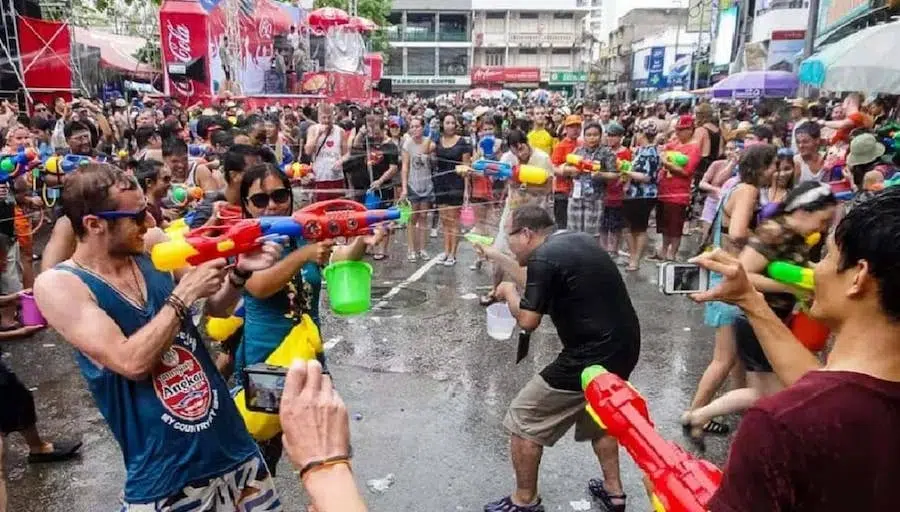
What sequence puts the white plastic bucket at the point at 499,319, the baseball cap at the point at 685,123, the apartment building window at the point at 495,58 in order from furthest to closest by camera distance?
the apartment building window at the point at 495,58 → the baseball cap at the point at 685,123 → the white plastic bucket at the point at 499,319

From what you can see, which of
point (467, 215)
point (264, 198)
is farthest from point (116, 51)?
point (264, 198)

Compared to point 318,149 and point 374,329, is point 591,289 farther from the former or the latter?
point 318,149

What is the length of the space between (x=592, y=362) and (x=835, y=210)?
1258mm

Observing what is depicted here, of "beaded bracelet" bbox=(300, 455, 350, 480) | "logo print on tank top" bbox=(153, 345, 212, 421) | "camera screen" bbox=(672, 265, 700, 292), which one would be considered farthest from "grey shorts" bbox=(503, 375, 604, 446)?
"beaded bracelet" bbox=(300, 455, 350, 480)

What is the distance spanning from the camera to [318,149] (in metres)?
8.60

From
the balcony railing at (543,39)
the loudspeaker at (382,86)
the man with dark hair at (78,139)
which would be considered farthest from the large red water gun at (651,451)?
the balcony railing at (543,39)

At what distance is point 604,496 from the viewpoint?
3.61 metres

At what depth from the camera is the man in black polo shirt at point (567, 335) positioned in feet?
10.6

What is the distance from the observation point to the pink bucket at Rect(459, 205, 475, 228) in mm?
8156

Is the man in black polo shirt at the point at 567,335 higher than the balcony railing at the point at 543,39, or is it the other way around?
the balcony railing at the point at 543,39

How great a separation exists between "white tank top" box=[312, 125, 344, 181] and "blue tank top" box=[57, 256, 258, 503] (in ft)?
21.3

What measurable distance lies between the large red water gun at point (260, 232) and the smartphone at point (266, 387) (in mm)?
597

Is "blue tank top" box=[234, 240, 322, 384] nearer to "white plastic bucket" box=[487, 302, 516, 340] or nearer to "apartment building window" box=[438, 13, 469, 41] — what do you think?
"white plastic bucket" box=[487, 302, 516, 340]

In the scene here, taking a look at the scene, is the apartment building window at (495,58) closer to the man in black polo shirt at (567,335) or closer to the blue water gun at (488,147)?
the blue water gun at (488,147)
